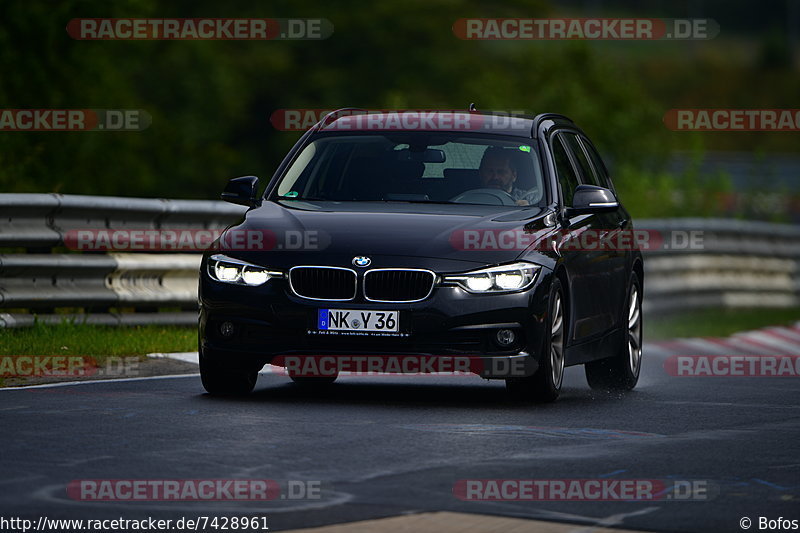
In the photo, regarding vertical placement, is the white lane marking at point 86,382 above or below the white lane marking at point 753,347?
below

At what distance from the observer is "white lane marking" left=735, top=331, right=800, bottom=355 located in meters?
19.4

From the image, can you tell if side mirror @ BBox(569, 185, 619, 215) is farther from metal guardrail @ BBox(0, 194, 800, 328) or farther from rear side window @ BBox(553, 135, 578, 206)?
metal guardrail @ BBox(0, 194, 800, 328)

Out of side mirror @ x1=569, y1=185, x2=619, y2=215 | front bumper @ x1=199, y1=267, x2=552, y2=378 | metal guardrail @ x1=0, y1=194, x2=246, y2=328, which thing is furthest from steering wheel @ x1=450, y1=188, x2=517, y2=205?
metal guardrail @ x1=0, y1=194, x2=246, y2=328

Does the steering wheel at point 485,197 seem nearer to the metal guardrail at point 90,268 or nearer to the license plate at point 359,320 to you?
the license plate at point 359,320

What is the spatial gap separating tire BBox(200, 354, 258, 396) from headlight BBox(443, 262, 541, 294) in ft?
4.64

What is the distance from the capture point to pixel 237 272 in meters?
10.6

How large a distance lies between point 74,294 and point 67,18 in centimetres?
1860

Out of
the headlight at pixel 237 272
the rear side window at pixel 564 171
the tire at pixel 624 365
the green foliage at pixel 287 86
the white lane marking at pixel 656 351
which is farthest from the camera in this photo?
the green foliage at pixel 287 86

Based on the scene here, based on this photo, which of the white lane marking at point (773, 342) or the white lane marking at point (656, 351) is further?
the white lane marking at point (773, 342)

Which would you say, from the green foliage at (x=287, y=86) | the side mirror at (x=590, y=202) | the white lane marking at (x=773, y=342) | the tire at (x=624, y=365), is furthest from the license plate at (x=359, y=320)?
the green foliage at (x=287, y=86)

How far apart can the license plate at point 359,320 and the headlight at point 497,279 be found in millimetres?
379

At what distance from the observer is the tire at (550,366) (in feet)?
35.3

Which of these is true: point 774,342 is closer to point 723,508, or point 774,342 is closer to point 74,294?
point 74,294

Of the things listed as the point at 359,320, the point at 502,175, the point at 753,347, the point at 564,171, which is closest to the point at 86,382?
the point at 359,320
